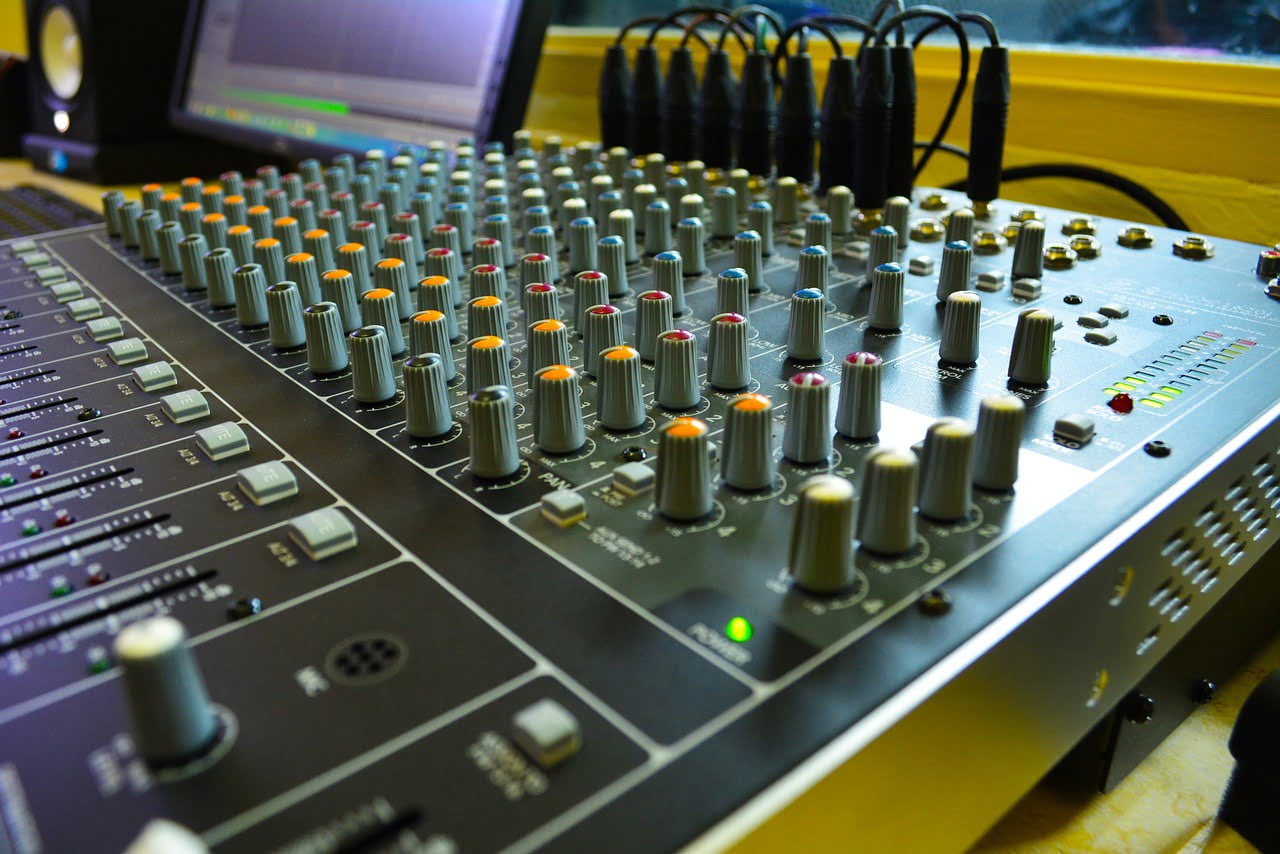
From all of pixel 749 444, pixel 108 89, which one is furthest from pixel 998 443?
pixel 108 89

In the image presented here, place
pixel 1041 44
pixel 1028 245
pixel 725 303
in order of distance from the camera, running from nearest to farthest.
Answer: pixel 725 303, pixel 1028 245, pixel 1041 44

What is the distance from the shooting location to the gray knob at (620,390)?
28.1 inches

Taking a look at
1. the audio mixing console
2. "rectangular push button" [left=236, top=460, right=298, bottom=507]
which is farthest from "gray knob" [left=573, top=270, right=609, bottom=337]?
"rectangular push button" [left=236, top=460, right=298, bottom=507]

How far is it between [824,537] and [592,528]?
0.50 ft

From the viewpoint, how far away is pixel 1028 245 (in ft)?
3.29

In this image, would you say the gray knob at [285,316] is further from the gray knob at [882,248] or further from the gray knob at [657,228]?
the gray knob at [882,248]

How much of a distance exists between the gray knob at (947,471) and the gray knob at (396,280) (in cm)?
57

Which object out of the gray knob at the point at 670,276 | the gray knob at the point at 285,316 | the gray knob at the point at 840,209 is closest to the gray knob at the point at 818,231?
the gray knob at the point at 840,209

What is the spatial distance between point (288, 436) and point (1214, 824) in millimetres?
799

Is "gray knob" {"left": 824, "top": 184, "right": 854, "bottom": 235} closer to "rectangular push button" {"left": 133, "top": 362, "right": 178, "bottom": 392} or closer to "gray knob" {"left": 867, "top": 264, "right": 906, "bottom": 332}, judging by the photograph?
"gray knob" {"left": 867, "top": 264, "right": 906, "bottom": 332}

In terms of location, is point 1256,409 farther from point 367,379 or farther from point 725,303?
point 367,379

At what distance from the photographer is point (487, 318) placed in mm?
867

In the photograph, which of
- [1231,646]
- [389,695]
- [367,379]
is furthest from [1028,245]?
[389,695]

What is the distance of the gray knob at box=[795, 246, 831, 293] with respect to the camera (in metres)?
0.95
